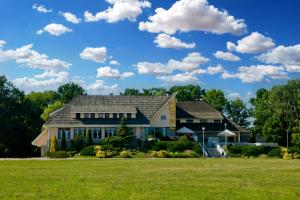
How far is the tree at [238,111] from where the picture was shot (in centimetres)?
10531

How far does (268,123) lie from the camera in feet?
245

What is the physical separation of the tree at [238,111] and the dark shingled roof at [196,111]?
32.5 meters

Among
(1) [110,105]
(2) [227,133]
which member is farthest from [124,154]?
(2) [227,133]

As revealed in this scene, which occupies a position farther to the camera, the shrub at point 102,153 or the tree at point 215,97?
the tree at point 215,97

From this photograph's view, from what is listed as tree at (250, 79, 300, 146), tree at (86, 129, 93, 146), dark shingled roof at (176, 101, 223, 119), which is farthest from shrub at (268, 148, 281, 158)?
tree at (86, 129, 93, 146)

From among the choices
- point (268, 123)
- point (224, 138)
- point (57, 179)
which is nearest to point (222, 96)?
point (268, 123)

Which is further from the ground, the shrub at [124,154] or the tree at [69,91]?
the tree at [69,91]

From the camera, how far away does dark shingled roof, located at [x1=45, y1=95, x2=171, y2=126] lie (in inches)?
2442

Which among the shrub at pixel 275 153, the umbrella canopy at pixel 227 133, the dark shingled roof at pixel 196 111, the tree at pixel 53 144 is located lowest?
the shrub at pixel 275 153

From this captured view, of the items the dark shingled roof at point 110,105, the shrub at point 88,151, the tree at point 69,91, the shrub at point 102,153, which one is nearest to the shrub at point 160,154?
the shrub at point 102,153

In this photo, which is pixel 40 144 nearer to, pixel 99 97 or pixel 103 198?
pixel 99 97

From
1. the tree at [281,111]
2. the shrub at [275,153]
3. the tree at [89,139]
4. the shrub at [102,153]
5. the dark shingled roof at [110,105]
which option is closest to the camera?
the shrub at [102,153]

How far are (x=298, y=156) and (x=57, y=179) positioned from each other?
36.9 metres

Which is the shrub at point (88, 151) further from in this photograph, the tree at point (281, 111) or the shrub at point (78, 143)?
the tree at point (281, 111)
